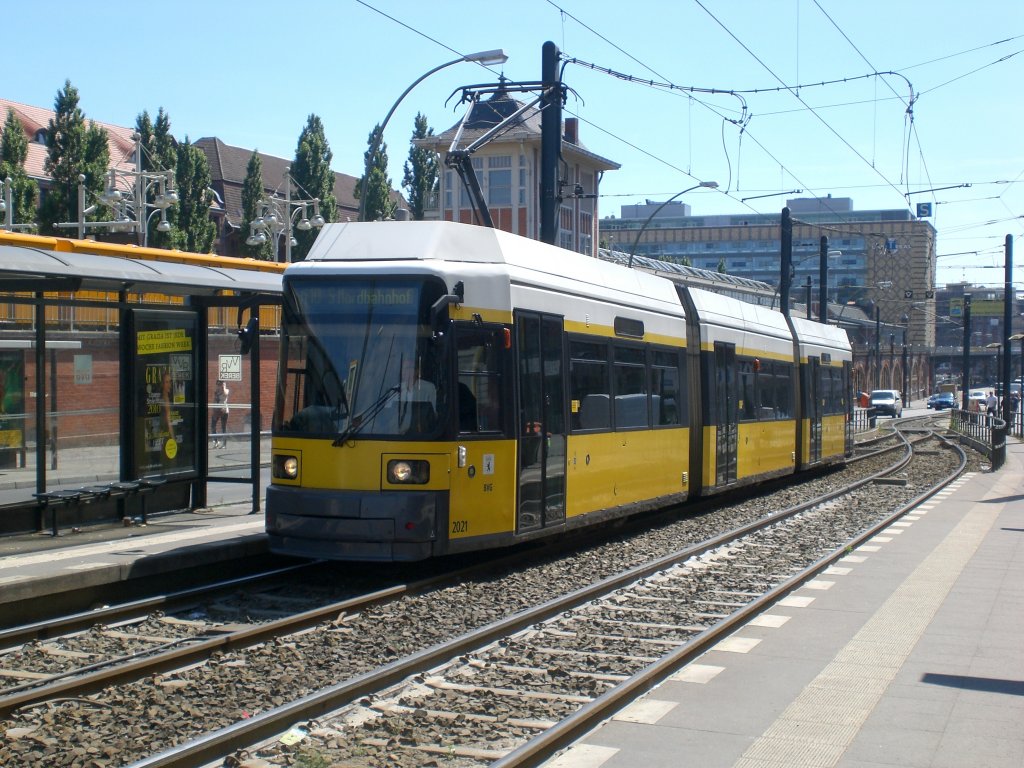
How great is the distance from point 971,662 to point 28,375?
365 inches

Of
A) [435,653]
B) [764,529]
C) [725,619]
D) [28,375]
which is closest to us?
[435,653]

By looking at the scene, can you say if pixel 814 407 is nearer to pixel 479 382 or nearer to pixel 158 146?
pixel 479 382

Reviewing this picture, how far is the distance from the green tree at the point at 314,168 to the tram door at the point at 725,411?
44.8 m

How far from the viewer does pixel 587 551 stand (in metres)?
14.6

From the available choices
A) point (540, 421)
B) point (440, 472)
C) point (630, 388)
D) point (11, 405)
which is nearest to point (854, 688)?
point (440, 472)

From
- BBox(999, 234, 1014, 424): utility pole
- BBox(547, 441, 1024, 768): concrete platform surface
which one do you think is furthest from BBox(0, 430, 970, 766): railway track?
BBox(999, 234, 1014, 424): utility pole

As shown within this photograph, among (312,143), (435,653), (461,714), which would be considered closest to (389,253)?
(435,653)

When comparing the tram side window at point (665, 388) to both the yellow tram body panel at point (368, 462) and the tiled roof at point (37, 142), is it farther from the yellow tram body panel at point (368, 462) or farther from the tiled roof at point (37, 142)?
the tiled roof at point (37, 142)

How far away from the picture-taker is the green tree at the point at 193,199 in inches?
2275

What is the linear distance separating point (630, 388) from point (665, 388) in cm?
151

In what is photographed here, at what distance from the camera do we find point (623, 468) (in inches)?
579

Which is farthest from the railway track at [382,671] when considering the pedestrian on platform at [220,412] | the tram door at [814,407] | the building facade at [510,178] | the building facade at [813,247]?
the building facade at [813,247]

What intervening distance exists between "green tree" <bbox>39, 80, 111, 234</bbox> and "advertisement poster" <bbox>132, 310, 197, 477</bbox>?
3905cm

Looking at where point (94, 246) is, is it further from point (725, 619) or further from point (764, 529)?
point (764, 529)
